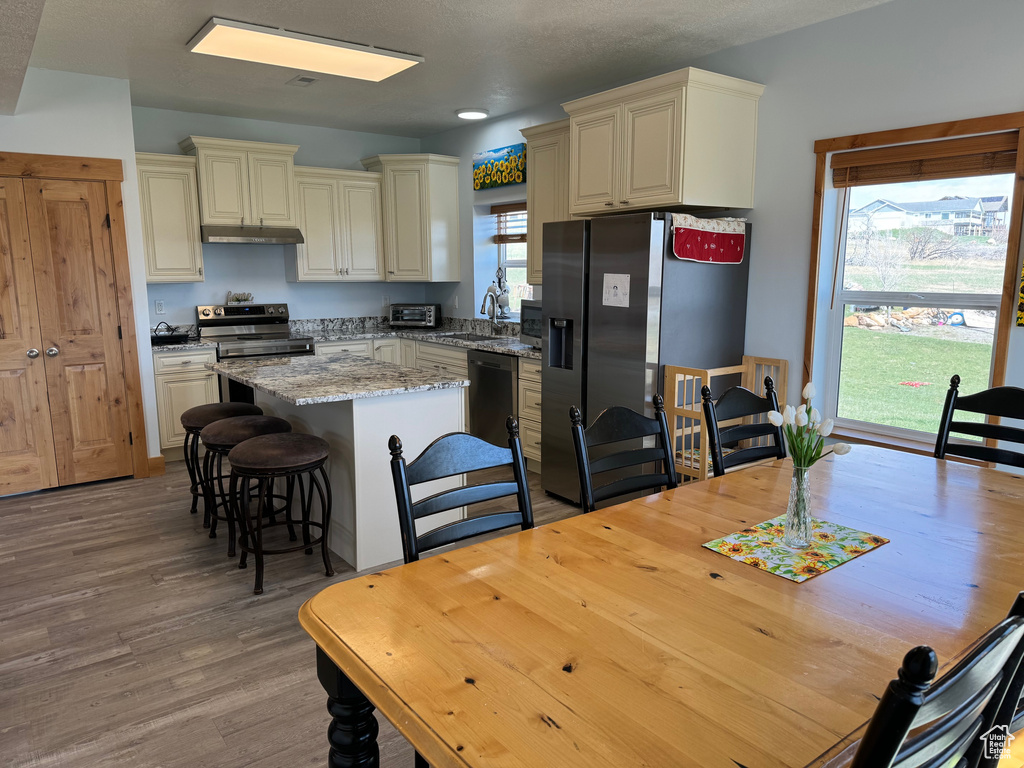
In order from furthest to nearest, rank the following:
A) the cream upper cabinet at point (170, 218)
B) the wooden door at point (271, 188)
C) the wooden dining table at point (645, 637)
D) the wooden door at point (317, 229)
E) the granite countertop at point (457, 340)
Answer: the wooden door at point (317, 229)
the wooden door at point (271, 188)
the cream upper cabinet at point (170, 218)
the granite countertop at point (457, 340)
the wooden dining table at point (645, 637)

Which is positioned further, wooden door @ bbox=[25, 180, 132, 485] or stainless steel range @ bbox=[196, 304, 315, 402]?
stainless steel range @ bbox=[196, 304, 315, 402]

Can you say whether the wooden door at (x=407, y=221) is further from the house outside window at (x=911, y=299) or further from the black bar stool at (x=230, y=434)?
the house outside window at (x=911, y=299)

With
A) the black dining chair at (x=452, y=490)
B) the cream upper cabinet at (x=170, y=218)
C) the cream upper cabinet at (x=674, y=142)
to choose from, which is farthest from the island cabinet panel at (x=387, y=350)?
the black dining chair at (x=452, y=490)

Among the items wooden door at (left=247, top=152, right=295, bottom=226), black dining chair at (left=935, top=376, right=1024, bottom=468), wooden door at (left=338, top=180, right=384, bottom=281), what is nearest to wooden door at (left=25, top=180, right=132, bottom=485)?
wooden door at (left=247, top=152, right=295, bottom=226)

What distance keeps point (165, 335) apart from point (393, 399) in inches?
125

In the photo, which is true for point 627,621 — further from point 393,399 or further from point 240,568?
point 240,568

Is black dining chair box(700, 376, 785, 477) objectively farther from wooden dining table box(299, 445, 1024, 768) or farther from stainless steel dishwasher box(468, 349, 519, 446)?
stainless steel dishwasher box(468, 349, 519, 446)

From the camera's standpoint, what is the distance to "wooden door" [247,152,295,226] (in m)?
5.52

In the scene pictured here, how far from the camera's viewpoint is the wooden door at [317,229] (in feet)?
19.3

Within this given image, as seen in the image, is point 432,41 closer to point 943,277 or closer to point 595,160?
point 595,160

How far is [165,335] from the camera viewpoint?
17.6 feet

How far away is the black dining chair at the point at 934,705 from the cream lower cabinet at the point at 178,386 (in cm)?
505

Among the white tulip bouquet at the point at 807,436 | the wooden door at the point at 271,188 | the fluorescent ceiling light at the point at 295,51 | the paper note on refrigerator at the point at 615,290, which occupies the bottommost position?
the white tulip bouquet at the point at 807,436

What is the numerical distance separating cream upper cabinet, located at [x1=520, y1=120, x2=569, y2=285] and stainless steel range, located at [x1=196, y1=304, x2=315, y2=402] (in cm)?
213
